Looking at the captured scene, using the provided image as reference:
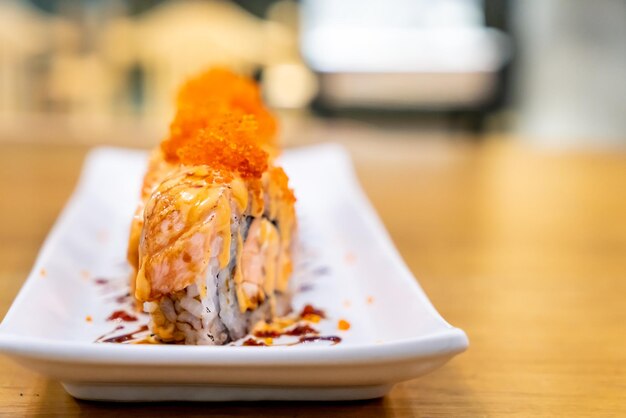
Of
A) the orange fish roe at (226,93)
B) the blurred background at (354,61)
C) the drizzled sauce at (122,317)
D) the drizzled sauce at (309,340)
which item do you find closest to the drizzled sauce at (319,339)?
the drizzled sauce at (309,340)

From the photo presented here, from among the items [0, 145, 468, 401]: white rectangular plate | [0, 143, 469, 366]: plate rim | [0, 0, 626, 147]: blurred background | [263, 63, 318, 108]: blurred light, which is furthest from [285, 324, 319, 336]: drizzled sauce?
[263, 63, 318, 108]: blurred light

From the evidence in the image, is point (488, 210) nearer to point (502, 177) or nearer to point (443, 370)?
point (502, 177)

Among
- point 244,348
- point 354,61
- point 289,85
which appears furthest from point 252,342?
point 289,85

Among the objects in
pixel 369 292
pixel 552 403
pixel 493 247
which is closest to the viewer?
pixel 552 403

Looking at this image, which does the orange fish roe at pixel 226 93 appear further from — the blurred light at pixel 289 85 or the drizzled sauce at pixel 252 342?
the blurred light at pixel 289 85

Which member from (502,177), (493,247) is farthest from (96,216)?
(502,177)

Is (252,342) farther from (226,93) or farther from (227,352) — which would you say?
(226,93)

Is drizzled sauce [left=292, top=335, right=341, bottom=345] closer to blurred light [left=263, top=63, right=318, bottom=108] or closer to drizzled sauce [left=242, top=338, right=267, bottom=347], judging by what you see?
drizzled sauce [left=242, top=338, right=267, bottom=347]
